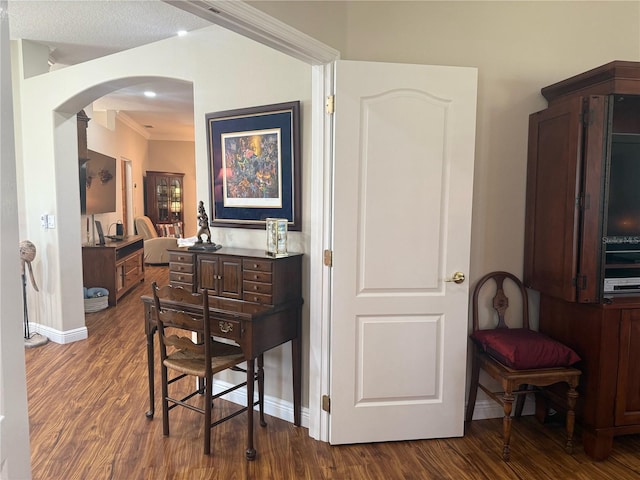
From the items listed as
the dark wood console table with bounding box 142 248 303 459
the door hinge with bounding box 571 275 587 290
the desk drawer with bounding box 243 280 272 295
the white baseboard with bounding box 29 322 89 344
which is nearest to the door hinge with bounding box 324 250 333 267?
the dark wood console table with bounding box 142 248 303 459

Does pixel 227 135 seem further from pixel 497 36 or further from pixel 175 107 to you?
pixel 175 107

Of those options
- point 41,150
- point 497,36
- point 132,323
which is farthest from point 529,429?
point 41,150

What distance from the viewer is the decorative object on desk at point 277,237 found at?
8.46ft

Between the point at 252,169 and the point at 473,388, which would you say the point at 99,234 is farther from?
the point at 473,388

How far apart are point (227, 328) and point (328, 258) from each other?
67cm

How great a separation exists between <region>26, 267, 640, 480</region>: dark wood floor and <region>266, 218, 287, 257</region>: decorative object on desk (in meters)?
1.10

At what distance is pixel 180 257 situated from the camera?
282 cm

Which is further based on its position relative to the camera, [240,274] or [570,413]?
[240,274]

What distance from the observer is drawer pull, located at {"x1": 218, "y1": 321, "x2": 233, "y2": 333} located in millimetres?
2357

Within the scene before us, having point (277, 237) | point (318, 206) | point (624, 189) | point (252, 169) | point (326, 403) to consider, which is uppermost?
point (252, 169)

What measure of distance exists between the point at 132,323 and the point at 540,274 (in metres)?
4.14

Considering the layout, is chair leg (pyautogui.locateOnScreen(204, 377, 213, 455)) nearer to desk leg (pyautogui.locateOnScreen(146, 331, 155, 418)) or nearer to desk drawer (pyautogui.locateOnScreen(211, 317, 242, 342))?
desk drawer (pyautogui.locateOnScreen(211, 317, 242, 342))

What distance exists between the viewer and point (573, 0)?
262cm

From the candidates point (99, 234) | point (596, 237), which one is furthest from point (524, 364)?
point (99, 234)
